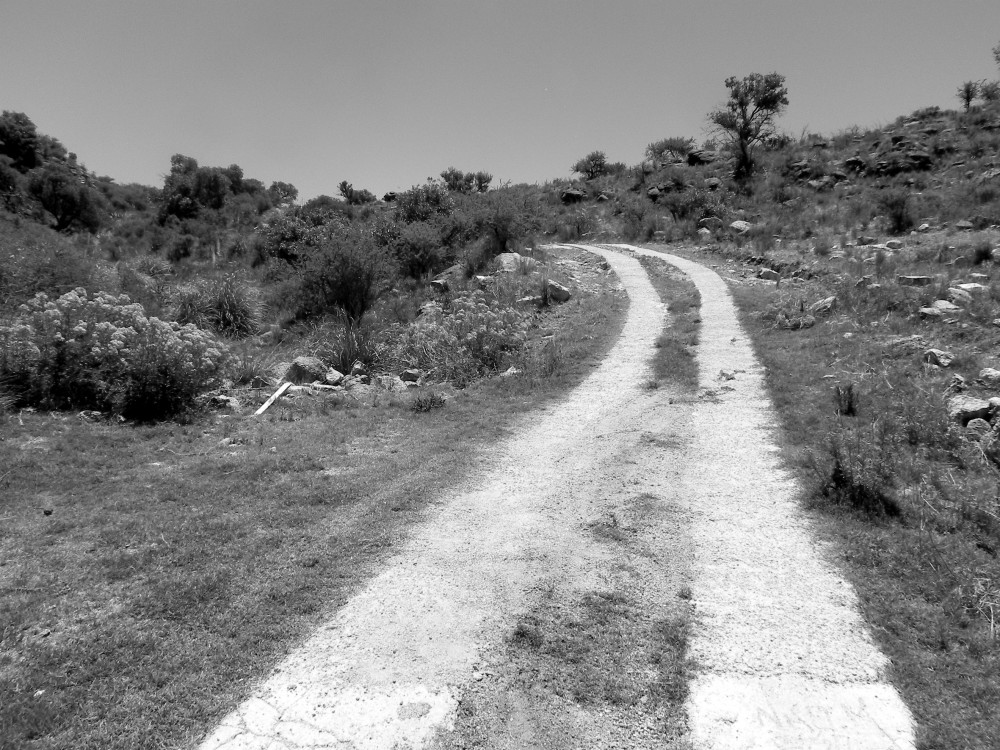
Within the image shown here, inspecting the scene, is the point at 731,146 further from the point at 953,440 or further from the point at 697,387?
the point at 953,440

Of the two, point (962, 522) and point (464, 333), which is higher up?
point (464, 333)

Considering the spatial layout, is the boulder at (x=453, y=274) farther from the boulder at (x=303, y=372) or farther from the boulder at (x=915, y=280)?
the boulder at (x=915, y=280)

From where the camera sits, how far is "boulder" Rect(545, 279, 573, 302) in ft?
50.6

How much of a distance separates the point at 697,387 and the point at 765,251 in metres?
13.1

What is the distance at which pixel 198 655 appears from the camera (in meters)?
3.47

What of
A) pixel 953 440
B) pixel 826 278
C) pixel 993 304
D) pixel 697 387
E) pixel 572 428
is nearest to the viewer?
pixel 953 440

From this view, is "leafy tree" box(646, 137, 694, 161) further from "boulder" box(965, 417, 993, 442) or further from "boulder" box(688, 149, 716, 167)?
"boulder" box(965, 417, 993, 442)

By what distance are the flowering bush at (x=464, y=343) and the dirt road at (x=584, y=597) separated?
420cm

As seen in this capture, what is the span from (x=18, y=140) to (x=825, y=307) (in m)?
46.7

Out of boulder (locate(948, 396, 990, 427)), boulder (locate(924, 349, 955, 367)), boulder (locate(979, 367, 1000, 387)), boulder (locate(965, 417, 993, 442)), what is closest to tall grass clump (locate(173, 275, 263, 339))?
boulder (locate(924, 349, 955, 367))

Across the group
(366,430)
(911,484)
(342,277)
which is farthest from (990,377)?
(342,277)

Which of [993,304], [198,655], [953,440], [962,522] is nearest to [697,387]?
[953,440]

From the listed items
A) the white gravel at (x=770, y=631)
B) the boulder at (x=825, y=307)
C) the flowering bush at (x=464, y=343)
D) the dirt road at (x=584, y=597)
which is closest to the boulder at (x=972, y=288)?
the boulder at (x=825, y=307)

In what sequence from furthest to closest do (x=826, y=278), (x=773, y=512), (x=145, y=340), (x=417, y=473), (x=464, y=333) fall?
(x=826, y=278)
(x=464, y=333)
(x=145, y=340)
(x=417, y=473)
(x=773, y=512)
